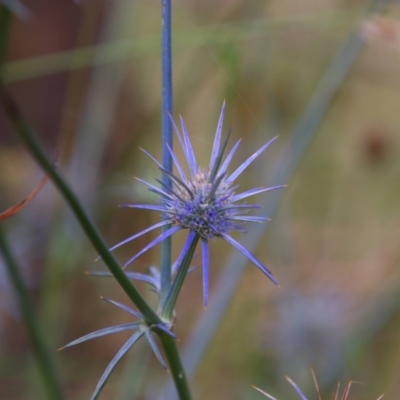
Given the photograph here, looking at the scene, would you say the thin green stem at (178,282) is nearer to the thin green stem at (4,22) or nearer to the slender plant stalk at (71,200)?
the slender plant stalk at (71,200)

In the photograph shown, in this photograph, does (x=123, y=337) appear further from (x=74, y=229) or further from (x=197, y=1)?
(x=197, y=1)

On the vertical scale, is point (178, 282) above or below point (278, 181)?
below

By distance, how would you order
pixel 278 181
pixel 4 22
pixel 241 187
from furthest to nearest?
pixel 241 187, pixel 278 181, pixel 4 22

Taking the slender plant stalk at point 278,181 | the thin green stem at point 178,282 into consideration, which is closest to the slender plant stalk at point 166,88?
the thin green stem at point 178,282

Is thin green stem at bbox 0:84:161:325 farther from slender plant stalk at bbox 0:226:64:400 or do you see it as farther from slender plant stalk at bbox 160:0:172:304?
slender plant stalk at bbox 0:226:64:400

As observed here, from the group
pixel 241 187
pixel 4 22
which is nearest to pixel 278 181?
pixel 241 187

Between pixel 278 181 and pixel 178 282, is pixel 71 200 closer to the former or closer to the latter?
pixel 178 282

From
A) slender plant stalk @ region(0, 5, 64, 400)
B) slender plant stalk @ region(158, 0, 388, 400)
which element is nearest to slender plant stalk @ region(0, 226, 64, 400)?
slender plant stalk @ region(0, 5, 64, 400)
